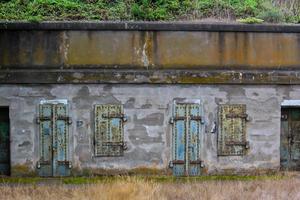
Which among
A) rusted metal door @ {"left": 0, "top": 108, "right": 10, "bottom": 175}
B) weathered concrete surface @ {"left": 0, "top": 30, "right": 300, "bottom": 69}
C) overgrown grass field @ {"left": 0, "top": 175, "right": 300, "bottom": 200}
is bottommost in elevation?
overgrown grass field @ {"left": 0, "top": 175, "right": 300, "bottom": 200}

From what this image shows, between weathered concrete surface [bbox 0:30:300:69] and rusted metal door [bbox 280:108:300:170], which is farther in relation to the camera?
rusted metal door [bbox 280:108:300:170]

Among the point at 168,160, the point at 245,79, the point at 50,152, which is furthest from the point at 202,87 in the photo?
the point at 50,152

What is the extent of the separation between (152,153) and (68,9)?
172 inches

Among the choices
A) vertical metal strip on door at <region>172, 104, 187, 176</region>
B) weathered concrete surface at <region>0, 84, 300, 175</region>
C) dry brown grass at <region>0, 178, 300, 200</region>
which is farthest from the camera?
vertical metal strip on door at <region>172, 104, 187, 176</region>

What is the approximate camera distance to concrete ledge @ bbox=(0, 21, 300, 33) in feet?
43.2

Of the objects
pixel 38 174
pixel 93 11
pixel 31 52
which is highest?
pixel 93 11

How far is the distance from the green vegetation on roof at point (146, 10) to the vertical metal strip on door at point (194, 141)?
2.61 m

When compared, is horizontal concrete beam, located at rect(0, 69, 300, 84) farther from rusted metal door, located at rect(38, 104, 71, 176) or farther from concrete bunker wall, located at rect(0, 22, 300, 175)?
rusted metal door, located at rect(38, 104, 71, 176)

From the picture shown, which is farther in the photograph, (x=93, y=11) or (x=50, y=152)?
(x=93, y=11)

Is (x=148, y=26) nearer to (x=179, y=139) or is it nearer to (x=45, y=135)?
(x=179, y=139)

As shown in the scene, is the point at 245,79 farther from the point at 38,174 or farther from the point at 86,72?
the point at 38,174

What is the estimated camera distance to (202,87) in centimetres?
1357

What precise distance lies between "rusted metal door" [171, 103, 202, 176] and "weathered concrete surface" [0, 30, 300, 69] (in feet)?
3.40

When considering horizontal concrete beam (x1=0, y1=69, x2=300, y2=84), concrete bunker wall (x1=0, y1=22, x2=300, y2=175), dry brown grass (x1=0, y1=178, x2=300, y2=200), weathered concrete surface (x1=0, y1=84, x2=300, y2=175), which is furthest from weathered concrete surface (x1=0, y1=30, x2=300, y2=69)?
dry brown grass (x1=0, y1=178, x2=300, y2=200)
